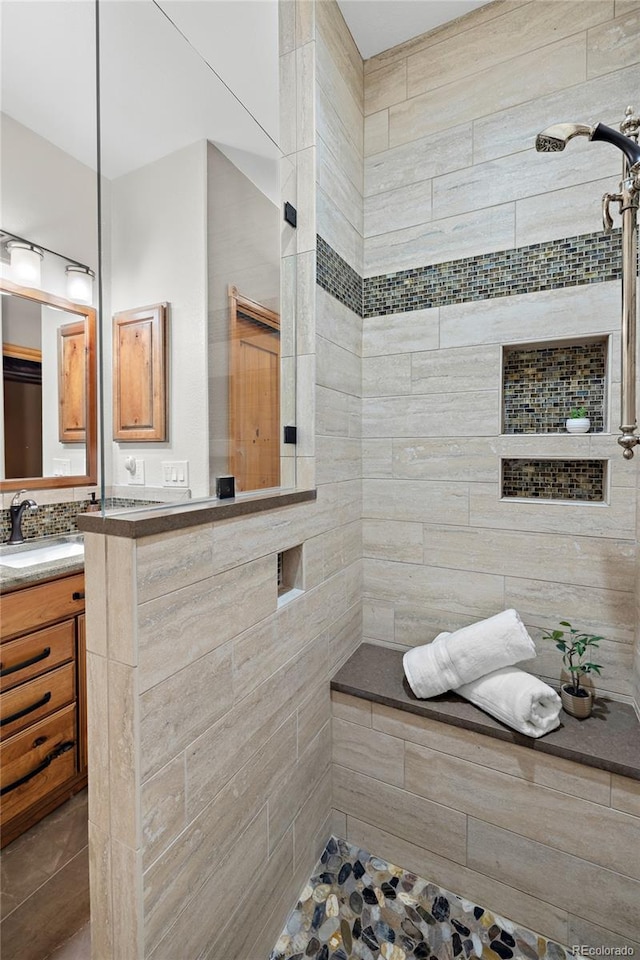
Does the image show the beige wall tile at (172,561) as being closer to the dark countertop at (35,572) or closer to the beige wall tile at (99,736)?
the beige wall tile at (99,736)

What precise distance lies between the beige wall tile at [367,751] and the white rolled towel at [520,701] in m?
0.34

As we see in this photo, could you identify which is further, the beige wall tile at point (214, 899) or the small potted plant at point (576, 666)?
the small potted plant at point (576, 666)

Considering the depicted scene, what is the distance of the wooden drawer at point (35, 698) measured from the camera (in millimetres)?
1512

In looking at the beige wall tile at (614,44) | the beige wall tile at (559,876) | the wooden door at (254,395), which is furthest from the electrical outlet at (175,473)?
the beige wall tile at (614,44)

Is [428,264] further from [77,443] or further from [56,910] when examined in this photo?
[56,910]

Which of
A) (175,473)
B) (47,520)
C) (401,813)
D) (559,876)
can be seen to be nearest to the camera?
(175,473)

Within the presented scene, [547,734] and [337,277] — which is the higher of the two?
[337,277]

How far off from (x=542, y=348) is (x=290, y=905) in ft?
6.82

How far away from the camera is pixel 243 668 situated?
3.69 feet

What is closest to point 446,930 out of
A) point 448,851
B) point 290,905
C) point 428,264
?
point 448,851

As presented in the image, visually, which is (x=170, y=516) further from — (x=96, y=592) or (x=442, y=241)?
(x=442, y=241)

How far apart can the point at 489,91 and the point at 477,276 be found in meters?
0.69

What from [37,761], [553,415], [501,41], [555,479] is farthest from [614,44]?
[37,761]

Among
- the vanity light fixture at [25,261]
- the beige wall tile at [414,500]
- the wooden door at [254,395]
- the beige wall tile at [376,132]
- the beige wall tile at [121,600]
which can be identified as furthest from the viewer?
the vanity light fixture at [25,261]
